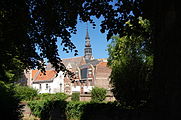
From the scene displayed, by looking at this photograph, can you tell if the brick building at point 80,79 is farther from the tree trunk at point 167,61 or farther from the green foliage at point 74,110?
the tree trunk at point 167,61

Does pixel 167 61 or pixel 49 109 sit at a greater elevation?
pixel 167 61

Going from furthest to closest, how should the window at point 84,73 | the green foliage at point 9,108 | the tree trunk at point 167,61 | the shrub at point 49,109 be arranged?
the window at point 84,73 < the shrub at point 49,109 < the green foliage at point 9,108 < the tree trunk at point 167,61

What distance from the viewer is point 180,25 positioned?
1.98m

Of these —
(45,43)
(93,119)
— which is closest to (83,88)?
(93,119)

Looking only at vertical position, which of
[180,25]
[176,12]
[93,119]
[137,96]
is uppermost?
[176,12]

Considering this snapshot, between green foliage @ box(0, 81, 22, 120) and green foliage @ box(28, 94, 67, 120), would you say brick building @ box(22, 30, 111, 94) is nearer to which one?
green foliage @ box(28, 94, 67, 120)

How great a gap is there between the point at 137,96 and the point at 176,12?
Result: 11.9 metres

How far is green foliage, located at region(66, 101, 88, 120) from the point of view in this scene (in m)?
16.3

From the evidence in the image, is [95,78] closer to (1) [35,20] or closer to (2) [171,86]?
(1) [35,20]

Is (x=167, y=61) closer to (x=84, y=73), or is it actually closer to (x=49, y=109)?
(x=49, y=109)

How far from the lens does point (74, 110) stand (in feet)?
55.7

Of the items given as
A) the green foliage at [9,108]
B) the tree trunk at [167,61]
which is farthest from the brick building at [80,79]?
the tree trunk at [167,61]

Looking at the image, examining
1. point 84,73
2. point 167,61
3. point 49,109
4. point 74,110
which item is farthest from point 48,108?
point 84,73

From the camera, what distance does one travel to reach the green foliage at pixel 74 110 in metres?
16.3
